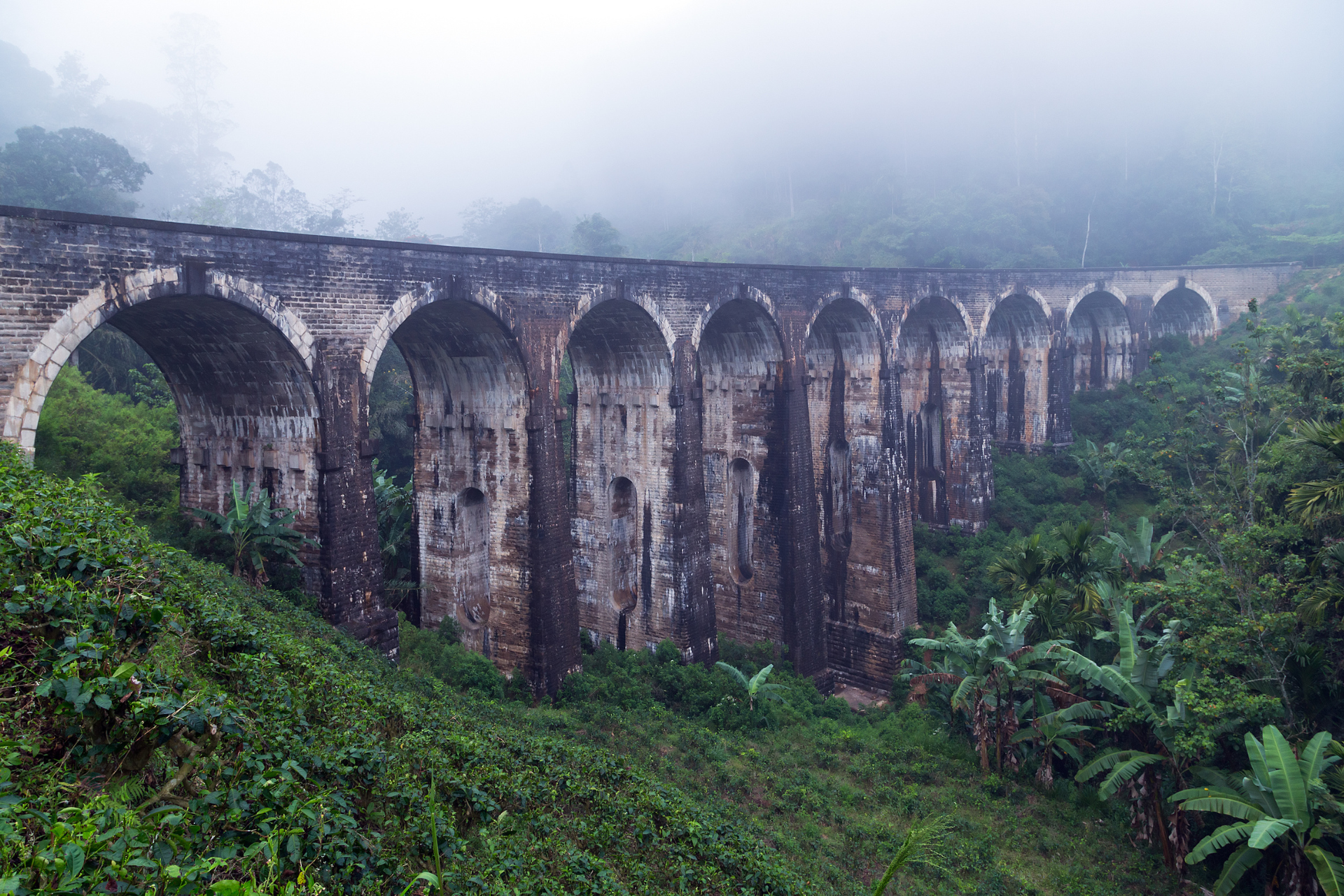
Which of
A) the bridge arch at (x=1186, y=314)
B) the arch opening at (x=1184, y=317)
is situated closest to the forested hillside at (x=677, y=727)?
the bridge arch at (x=1186, y=314)

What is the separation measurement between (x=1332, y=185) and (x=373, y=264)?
57808 mm

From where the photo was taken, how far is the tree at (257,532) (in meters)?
10.4

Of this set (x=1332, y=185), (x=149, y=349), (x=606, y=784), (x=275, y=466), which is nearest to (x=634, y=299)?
(x=275, y=466)

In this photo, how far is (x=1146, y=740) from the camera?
11312mm

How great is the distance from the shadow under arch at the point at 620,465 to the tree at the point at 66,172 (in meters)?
18.0

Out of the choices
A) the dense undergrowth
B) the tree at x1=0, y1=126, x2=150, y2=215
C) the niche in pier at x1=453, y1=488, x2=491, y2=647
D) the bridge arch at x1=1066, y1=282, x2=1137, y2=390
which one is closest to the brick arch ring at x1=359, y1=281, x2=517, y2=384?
the niche in pier at x1=453, y1=488, x2=491, y2=647

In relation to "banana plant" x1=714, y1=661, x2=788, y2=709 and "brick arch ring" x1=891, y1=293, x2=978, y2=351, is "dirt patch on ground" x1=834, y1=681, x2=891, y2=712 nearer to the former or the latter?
"banana plant" x1=714, y1=661, x2=788, y2=709

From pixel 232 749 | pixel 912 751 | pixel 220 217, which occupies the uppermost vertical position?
pixel 220 217

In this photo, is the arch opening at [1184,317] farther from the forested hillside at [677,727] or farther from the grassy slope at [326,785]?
the grassy slope at [326,785]

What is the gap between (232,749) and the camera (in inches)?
158

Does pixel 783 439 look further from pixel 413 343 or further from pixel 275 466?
pixel 275 466

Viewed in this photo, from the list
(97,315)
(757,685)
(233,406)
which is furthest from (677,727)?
(97,315)

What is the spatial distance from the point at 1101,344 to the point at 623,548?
76.5 ft

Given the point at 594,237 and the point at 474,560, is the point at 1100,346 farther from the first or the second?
the point at 594,237
